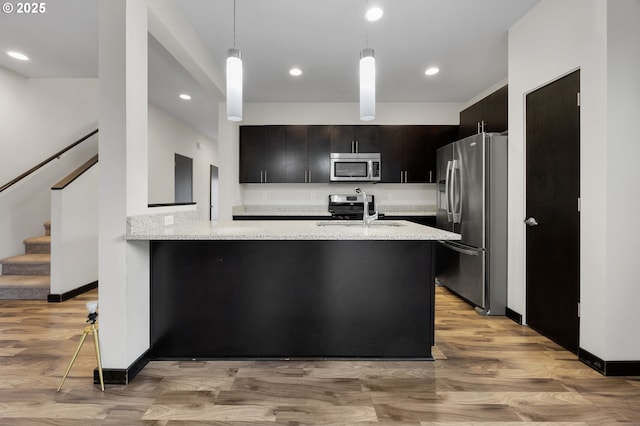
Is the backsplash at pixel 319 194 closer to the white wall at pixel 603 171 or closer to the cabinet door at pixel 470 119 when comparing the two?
the cabinet door at pixel 470 119

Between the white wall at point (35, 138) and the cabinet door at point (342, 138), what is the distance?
3.40 meters

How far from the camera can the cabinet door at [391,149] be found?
17.0 ft

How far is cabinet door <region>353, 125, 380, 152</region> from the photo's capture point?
5.17 m

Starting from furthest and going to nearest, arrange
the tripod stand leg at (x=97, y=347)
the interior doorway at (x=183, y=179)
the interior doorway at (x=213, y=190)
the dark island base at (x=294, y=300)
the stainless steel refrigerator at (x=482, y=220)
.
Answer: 1. the interior doorway at (x=213, y=190)
2. the interior doorway at (x=183, y=179)
3. the stainless steel refrigerator at (x=482, y=220)
4. the dark island base at (x=294, y=300)
5. the tripod stand leg at (x=97, y=347)

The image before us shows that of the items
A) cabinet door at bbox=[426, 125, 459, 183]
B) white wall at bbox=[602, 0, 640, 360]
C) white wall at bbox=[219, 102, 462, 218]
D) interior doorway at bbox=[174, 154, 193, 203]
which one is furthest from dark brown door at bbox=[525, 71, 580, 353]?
interior doorway at bbox=[174, 154, 193, 203]

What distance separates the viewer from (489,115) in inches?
154

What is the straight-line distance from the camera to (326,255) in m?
2.26

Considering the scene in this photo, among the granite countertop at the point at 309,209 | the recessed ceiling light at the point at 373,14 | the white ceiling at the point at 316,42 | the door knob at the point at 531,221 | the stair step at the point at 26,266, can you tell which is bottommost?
the stair step at the point at 26,266

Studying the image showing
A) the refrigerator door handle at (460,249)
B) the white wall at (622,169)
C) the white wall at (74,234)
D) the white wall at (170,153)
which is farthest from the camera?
the white wall at (170,153)

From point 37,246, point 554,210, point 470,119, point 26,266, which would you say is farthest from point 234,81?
point 37,246

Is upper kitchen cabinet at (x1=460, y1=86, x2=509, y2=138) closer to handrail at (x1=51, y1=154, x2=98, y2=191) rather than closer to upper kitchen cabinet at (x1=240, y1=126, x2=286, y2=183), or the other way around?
upper kitchen cabinet at (x1=240, y1=126, x2=286, y2=183)

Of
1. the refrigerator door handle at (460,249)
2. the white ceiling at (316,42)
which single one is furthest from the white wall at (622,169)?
the refrigerator door handle at (460,249)

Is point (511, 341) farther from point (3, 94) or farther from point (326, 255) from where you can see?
point (3, 94)

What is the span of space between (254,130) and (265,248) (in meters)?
3.33
